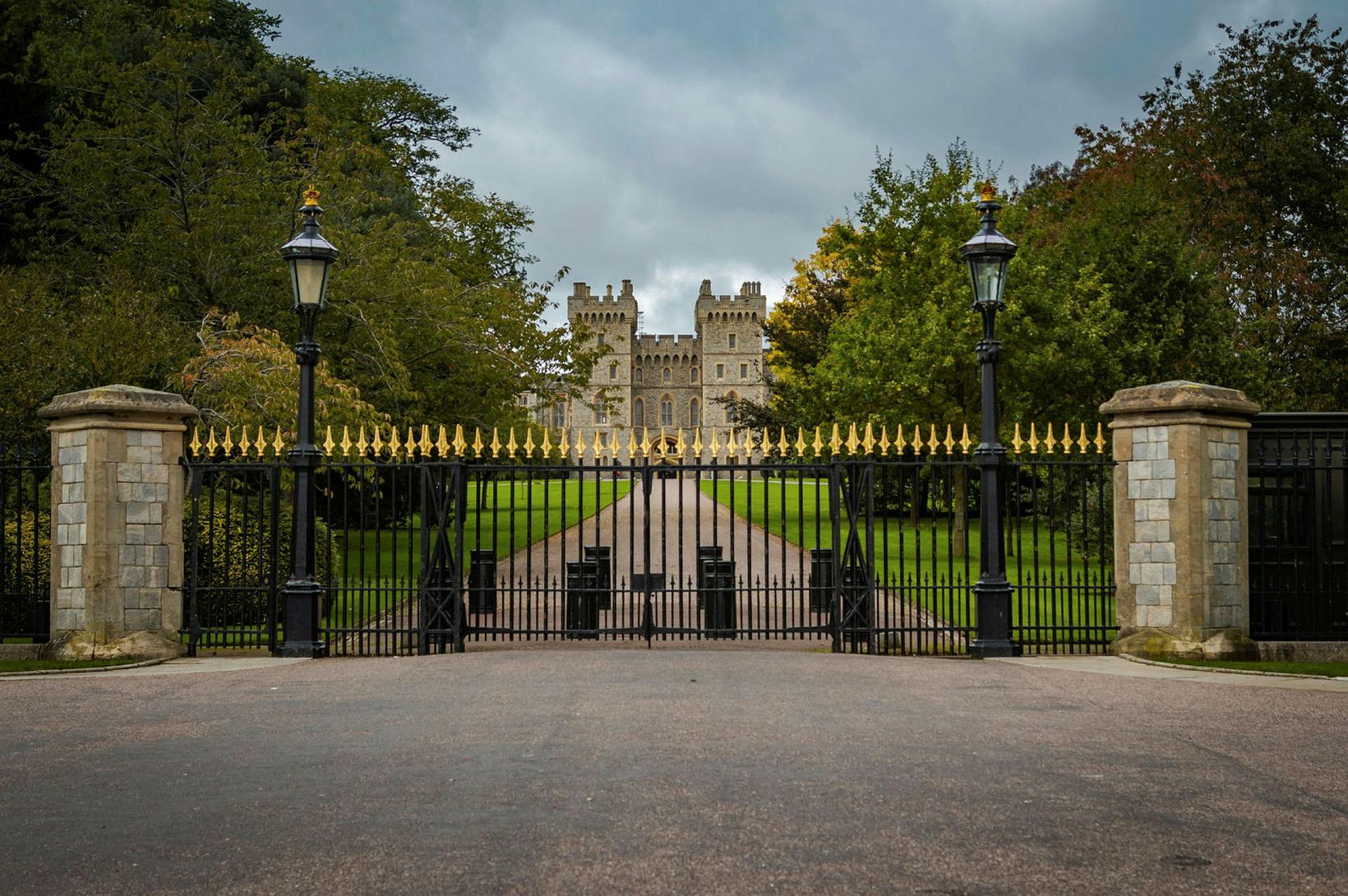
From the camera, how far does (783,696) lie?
8.39m

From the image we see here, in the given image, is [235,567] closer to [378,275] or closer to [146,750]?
[146,750]

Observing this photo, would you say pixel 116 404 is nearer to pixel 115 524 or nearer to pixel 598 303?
pixel 115 524

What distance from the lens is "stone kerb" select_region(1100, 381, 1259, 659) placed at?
419 inches

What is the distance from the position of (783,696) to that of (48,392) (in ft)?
32.9

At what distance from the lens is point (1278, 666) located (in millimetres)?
10234

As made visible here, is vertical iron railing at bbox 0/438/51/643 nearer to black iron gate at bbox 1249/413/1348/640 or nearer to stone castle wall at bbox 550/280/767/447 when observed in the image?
black iron gate at bbox 1249/413/1348/640

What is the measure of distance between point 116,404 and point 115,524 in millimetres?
1072

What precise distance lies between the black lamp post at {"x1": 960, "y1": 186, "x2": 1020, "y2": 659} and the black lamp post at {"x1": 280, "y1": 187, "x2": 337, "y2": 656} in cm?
584

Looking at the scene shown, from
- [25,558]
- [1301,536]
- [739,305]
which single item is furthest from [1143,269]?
A: [739,305]

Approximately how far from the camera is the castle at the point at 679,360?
10444 cm

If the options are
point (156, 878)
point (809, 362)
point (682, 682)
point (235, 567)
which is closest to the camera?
point (156, 878)


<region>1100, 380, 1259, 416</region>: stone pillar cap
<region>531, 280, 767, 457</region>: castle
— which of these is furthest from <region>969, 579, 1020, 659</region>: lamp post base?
<region>531, 280, 767, 457</region>: castle

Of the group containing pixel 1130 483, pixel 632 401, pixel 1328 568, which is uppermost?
pixel 632 401

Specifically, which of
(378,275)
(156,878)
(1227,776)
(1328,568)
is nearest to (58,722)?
(156,878)
